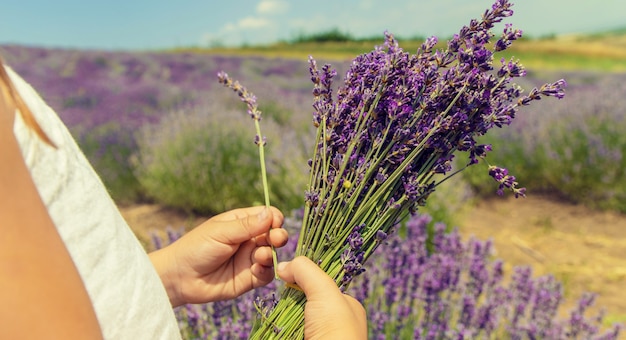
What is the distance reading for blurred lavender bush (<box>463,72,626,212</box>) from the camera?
5594mm

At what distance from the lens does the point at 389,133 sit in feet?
3.81

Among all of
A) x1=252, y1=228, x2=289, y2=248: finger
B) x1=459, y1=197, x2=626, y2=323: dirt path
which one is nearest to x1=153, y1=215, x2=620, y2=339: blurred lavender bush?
x1=252, y1=228, x2=289, y2=248: finger

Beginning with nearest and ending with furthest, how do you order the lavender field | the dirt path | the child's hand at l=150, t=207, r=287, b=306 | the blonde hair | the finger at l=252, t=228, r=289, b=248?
the blonde hair < the finger at l=252, t=228, r=289, b=248 < the child's hand at l=150, t=207, r=287, b=306 < the dirt path < the lavender field

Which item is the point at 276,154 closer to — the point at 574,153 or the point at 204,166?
the point at 204,166

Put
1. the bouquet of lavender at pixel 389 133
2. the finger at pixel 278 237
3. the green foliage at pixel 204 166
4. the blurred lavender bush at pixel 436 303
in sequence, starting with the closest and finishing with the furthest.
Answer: the bouquet of lavender at pixel 389 133 → the finger at pixel 278 237 → the blurred lavender bush at pixel 436 303 → the green foliage at pixel 204 166

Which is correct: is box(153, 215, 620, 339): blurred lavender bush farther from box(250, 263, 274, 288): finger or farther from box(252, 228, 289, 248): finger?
box(252, 228, 289, 248): finger

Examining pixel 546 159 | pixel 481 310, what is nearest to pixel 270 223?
pixel 481 310

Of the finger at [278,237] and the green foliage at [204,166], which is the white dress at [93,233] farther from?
the green foliage at [204,166]

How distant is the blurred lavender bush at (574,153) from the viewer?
5.59 m

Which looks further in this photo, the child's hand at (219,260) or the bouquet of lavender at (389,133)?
the child's hand at (219,260)

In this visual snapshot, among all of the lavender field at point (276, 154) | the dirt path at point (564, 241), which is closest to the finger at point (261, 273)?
the lavender field at point (276, 154)

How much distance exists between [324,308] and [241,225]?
448 millimetres

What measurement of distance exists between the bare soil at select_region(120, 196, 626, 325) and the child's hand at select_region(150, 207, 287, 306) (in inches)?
119

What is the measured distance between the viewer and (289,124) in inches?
299
